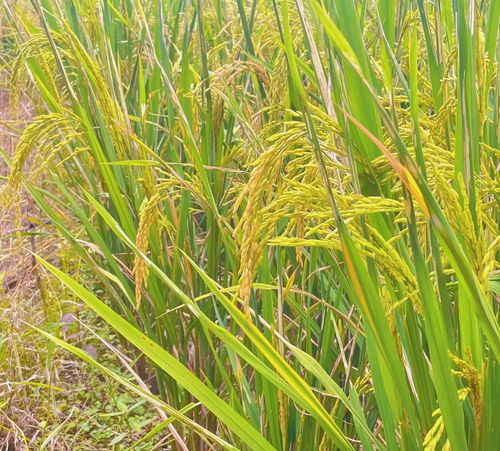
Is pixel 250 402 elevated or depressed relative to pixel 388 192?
depressed

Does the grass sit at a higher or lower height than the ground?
higher

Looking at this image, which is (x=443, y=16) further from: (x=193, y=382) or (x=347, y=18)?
(x=193, y=382)

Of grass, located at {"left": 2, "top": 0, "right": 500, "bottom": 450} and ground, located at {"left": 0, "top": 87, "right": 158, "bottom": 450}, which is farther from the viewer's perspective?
ground, located at {"left": 0, "top": 87, "right": 158, "bottom": 450}

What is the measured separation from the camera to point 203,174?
3.52 feet

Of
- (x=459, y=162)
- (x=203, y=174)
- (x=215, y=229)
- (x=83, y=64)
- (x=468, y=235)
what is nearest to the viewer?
(x=468, y=235)

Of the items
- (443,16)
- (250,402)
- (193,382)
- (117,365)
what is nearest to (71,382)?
(117,365)

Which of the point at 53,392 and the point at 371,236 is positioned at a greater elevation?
the point at 371,236

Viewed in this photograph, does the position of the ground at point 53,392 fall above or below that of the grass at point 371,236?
below

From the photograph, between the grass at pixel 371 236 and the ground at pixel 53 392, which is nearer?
the grass at pixel 371 236

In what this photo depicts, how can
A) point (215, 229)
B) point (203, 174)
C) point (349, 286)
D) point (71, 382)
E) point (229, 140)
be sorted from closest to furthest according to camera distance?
point (349, 286) → point (203, 174) → point (215, 229) → point (229, 140) → point (71, 382)

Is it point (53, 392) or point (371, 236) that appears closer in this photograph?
point (371, 236)

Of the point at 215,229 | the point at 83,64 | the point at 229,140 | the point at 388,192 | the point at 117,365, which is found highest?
the point at 83,64

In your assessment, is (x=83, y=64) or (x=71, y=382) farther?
(x=71, y=382)

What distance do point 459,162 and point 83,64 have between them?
766 millimetres
